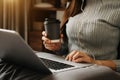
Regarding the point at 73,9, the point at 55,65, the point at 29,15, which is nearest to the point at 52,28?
the point at 55,65

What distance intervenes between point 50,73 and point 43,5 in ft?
6.93

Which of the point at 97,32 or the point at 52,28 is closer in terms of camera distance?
the point at 52,28

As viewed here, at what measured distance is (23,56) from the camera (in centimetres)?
106

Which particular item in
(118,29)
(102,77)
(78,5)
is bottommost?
(102,77)

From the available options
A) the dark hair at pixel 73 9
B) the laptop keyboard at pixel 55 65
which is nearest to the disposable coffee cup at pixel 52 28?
the laptop keyboard at pixel 55 65

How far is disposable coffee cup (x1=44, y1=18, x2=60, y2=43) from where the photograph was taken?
1306 millimetres

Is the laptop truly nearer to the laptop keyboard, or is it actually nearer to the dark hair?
the laptop keyboard

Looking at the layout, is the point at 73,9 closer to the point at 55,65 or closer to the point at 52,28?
the point at 52,28

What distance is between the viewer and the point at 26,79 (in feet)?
3.25

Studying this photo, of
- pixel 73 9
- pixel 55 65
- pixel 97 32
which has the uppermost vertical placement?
pixel 73 9

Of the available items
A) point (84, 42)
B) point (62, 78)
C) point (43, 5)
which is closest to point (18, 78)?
point (62, 78)

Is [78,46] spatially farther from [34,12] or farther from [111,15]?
[34,12]

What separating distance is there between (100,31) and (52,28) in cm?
29

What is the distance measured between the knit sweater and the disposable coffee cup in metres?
0.19
